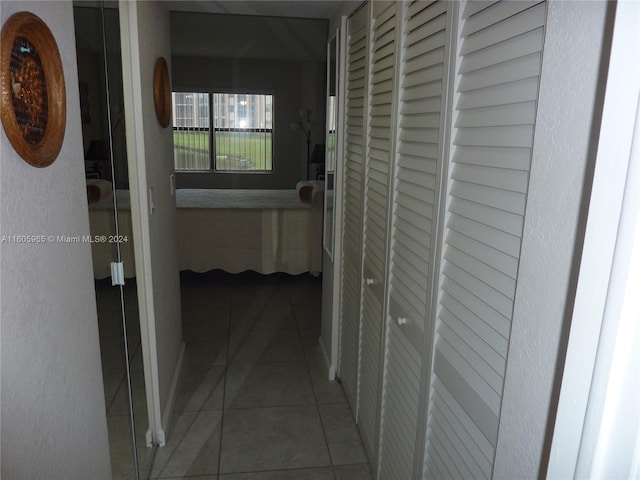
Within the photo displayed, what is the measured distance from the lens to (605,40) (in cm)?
64

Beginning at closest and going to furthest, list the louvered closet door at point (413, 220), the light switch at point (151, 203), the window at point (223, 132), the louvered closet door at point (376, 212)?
1. the louvered closet door at point (413, 220)
2. the louvered closet door at point (376, 212)
3. the light switch at point (151, 203)
4. the window at point (223, 132)

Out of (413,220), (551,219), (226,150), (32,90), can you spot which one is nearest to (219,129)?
(226,150)

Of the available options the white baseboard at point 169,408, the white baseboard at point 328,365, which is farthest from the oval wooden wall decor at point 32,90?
the white baseboard at point 328,365

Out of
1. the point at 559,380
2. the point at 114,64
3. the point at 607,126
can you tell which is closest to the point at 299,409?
the point at 114,64

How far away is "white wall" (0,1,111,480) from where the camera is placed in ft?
2.64

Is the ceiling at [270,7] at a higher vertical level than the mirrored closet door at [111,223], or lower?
higher

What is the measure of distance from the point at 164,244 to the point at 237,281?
2.13 metres

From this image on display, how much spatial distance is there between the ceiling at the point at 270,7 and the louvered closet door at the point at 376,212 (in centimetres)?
72

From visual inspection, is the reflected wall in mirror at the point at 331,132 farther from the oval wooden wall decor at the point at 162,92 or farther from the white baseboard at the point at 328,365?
the oval wooden wall decor at the point at 162,92

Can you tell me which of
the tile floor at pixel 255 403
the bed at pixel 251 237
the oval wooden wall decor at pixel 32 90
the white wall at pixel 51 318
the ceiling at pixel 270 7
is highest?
the ceiling at pixel 270 7

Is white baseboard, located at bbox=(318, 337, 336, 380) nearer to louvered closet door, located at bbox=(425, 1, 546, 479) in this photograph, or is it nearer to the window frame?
louvered closet door, located at bbox=(425, 1, 546, 479)

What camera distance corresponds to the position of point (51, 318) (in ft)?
3.19

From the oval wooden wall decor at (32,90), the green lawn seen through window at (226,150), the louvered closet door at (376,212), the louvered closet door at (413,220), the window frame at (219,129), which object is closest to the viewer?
the oval wooden wall decor at (32,90)

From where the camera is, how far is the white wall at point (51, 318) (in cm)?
81
